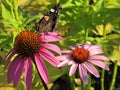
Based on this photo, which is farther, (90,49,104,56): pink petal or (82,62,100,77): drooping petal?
(90,49,104,56): pink petal

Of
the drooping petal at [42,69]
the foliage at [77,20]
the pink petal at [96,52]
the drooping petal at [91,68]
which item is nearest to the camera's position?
the drooping petal at [42,69]

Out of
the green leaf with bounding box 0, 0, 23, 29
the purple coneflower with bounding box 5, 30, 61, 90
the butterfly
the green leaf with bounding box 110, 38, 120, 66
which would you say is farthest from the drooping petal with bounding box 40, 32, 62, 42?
the green leaf with bounding box 110, 38, 120, 66

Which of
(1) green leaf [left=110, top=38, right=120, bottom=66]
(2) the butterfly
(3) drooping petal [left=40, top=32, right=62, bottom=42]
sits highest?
(2) the butterfly

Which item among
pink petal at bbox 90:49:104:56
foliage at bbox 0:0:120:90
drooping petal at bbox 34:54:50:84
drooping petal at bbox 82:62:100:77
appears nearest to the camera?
drooping petal at bbox 34:54:50:84

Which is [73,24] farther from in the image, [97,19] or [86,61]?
[86,61]

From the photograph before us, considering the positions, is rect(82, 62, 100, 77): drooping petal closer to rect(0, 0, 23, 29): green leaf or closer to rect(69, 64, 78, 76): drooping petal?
rect(69, 64, 78, 76): drooping petal

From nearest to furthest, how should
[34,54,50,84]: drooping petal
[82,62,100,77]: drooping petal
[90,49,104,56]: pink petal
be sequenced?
[34,54,50,84]: drooping petal, [82,62,100,77]: drooping petal, [90,49,104,56]: pink petal

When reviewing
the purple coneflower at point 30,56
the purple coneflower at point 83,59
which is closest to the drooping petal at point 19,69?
the purple coneflower at point 30,56

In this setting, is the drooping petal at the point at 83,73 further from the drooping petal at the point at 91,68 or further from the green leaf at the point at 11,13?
the green leaf at the point at 11,13
